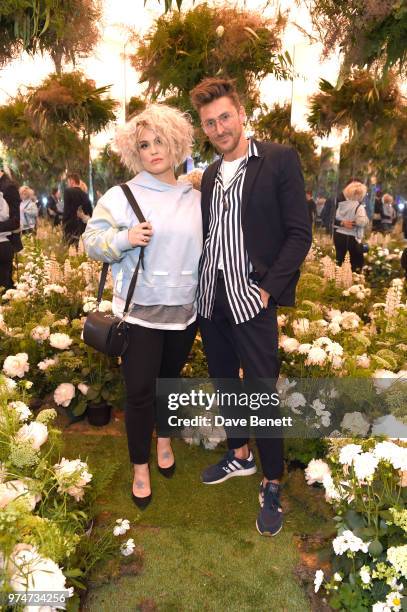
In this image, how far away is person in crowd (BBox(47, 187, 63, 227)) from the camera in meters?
4.96

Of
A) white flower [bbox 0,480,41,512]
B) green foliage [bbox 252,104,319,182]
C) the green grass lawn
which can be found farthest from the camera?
green foliage [bbox 252,104,319,182]

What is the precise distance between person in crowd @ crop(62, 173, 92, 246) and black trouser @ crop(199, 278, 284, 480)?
304cm

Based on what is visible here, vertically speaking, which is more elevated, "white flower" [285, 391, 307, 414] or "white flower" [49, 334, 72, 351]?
"white flower" [49, 334, 72, 351]

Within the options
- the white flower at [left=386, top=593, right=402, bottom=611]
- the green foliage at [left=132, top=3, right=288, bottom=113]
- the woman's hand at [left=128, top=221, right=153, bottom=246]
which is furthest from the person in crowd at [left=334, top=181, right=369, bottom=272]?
the white flower at [left=386, top=593, right=402, bottom=611]

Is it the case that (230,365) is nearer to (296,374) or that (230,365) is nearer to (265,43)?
(296,374)

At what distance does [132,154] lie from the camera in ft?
6.72

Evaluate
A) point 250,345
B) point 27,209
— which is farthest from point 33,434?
point 27,209

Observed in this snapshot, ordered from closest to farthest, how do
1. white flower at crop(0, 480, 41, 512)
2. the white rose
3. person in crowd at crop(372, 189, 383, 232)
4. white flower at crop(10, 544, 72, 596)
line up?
white flower at crop(10, 544, 72, 596), white flower at crop(0, 480, 41, 512), the white rose, person in crowd at crop(372, 189, 383, 232)

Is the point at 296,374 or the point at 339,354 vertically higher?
the point at 339,354

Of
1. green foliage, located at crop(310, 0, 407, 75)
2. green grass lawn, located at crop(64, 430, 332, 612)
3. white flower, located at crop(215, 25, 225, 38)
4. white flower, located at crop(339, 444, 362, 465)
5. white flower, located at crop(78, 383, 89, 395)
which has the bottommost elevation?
green grass lawn, located at crop(64, 430, 332, 612)

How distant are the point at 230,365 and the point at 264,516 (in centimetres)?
67

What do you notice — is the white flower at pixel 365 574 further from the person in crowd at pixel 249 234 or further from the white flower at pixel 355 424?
the white flower at pixel 355 424

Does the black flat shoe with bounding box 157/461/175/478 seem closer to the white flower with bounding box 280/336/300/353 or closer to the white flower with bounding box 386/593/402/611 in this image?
the white flower with bounding box 280/336/300/353

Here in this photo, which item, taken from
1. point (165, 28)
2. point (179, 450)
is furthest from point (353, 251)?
point (179, 450)
